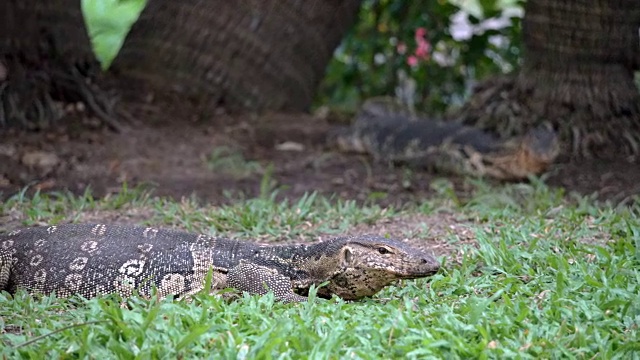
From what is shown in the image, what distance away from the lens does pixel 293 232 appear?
18.7ft

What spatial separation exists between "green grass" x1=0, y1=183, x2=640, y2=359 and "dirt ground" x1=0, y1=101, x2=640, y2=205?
1.82 m

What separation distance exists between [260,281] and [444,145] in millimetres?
4295

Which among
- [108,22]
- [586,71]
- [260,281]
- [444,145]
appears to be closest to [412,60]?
[444,145]

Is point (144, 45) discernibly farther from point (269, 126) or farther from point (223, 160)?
point (223, 160)

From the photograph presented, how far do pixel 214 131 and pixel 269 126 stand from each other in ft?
2.07

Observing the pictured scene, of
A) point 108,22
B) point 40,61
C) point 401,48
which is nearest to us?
point 40,61

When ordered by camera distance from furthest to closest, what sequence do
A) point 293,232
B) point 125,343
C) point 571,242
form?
point 293,232, point 571,242, point 125,343

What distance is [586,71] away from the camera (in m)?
8.02

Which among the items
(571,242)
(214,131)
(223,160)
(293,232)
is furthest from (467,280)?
(214,131)

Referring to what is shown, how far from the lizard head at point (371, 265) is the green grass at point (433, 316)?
0.37 feet

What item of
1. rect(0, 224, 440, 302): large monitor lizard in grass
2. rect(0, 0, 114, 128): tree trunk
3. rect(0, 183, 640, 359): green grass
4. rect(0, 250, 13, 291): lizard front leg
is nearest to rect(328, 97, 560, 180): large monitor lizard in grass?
rect(0, 183, 640, 359): green grass

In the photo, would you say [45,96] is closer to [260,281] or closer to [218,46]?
[218,46]

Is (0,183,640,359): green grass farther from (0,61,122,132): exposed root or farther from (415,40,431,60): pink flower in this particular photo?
(415,40,431,60): pink flower

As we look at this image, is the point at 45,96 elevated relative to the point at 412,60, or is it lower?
lower
